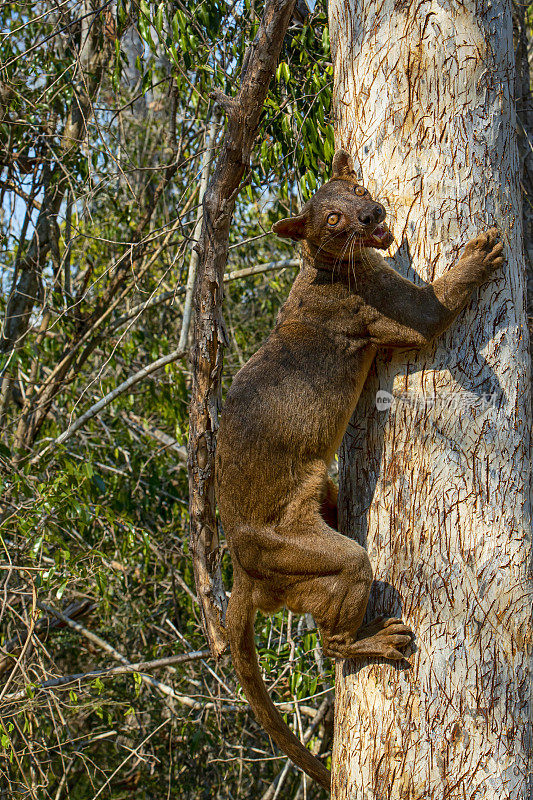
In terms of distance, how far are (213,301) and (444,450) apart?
150 centimetres

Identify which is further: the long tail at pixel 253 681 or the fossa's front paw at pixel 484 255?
the long tail at pixel 253 681

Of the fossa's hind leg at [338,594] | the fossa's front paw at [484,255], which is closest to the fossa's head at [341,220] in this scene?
the fossa's front paw at [484,255]

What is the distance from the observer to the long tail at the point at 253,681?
323 centimetres

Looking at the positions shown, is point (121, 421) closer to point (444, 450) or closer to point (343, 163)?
point (343, 163)

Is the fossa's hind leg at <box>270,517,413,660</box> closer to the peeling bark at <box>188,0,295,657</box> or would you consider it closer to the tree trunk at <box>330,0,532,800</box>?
the tree trunk at <box>330,0,532,800</box>

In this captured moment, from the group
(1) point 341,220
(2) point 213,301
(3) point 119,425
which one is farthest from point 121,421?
(1) point 341,220

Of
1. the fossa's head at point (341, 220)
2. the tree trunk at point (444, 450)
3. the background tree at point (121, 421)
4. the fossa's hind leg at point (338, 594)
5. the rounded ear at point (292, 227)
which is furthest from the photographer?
the background tree at point (121, 421)

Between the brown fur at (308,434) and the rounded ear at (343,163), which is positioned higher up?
the rounded ear at (343,163)

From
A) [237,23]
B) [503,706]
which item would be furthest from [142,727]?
[237,23]

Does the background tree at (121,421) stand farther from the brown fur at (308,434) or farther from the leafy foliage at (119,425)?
the brown fur at (308,434)

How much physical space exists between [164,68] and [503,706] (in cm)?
688

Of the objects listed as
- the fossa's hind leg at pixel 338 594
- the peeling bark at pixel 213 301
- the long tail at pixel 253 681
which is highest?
the peeling bark at pixel 213 301

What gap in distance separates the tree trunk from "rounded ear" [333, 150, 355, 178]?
10 centimetres

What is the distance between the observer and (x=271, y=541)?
3098mm
